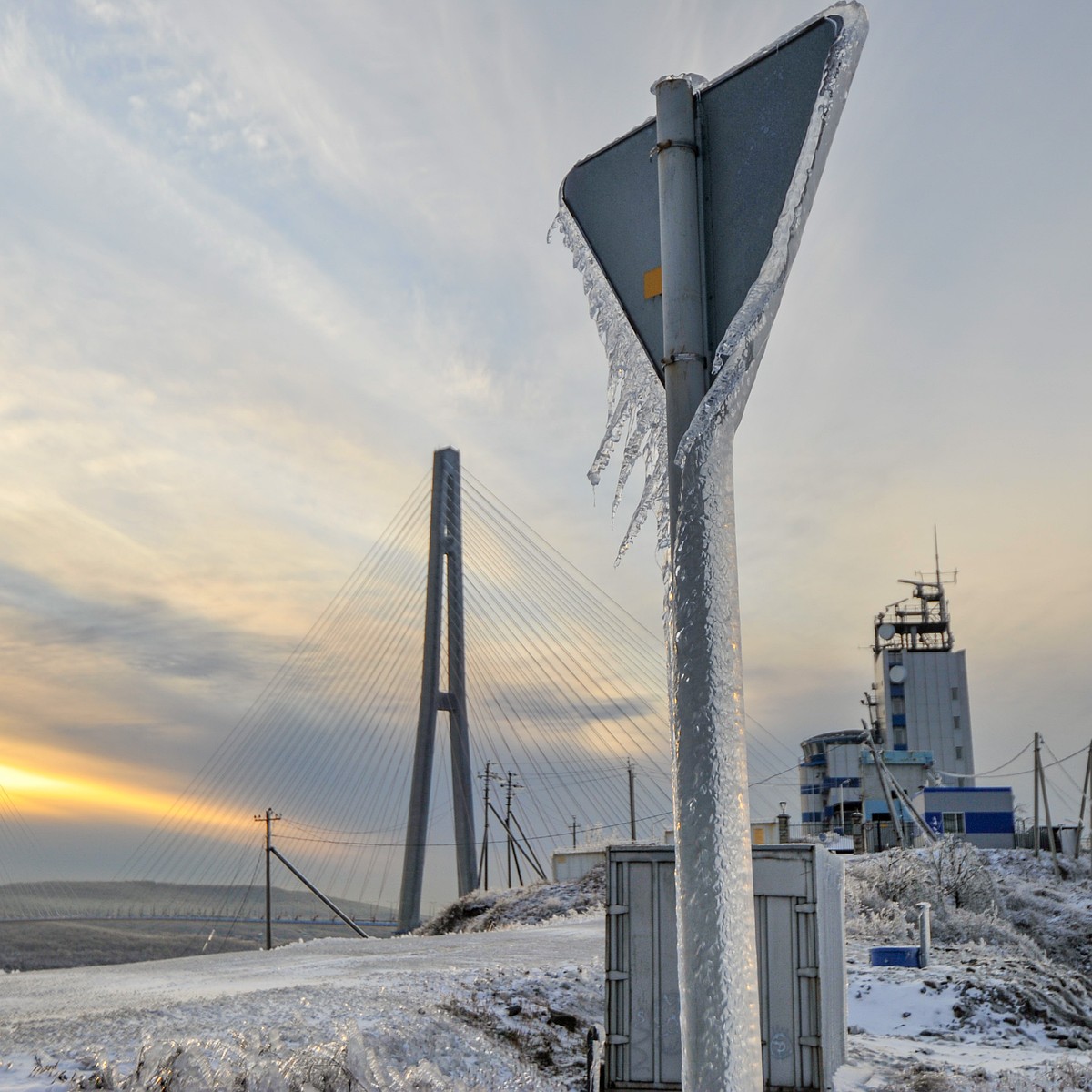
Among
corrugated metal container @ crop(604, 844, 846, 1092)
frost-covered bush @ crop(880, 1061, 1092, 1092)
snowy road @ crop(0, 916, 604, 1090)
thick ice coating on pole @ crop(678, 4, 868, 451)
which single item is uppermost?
thick ice coating on pole @ crop(678, 4, 868, 451)

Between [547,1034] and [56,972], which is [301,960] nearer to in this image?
[56,972]

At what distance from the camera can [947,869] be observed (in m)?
29.4

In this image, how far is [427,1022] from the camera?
32.0 feet

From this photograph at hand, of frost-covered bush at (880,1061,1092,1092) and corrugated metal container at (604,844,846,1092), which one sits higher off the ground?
corrugated metal container at (604,844,846,1092)

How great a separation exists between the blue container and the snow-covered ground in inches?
12.6

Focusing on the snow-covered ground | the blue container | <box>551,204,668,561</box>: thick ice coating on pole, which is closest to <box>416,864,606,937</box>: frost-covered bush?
the snow-covered ground

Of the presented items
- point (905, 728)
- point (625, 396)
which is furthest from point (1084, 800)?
point (625, 396)

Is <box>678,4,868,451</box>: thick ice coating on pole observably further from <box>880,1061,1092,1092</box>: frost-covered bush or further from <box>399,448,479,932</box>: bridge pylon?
<box>399,448,479,932</box>: bridge pylon

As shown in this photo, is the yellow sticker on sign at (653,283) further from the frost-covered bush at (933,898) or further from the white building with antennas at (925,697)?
the white building with antennas at (925,697)

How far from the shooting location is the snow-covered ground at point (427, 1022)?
7.99 metres

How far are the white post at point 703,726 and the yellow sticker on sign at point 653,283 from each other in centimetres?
8

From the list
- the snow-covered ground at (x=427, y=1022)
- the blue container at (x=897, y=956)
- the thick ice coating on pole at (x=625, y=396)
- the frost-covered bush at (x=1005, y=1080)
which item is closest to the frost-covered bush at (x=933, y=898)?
the snow-covered ground at (x=427, y=1022)

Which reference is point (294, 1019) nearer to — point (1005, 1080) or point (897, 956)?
point (1005, 1080)

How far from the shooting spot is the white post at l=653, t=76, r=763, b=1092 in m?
1.93
